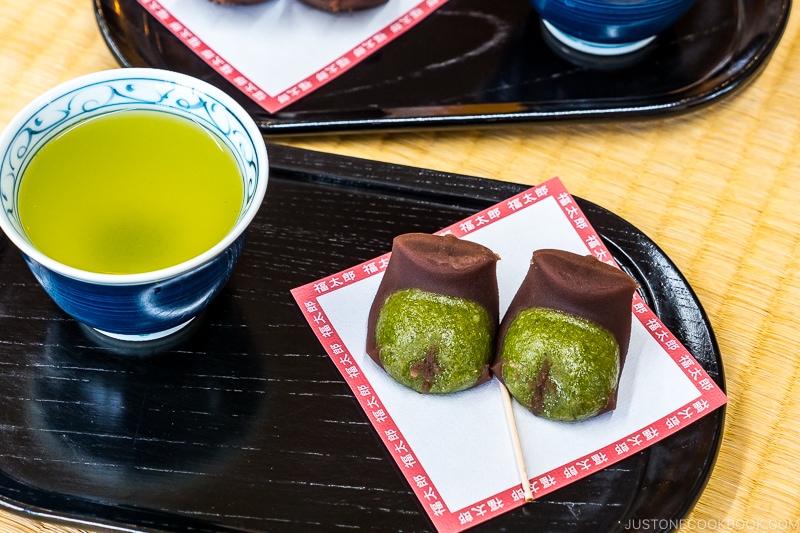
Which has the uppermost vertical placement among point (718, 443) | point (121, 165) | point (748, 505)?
point (121, 165)

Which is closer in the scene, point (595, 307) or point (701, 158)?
point (595, 307)

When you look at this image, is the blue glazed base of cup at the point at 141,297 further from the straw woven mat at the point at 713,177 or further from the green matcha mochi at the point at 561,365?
the straw woven mat at the point at 713,177

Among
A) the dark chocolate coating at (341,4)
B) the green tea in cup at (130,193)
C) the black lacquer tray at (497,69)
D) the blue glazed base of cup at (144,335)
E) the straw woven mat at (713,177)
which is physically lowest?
the straw woven mat at (713,177)

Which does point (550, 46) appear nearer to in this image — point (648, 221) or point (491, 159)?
point (491, 159)

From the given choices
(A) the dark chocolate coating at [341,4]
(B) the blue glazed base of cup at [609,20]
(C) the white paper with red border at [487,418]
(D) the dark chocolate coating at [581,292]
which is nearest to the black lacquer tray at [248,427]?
(C) the white paper with red border at [487,418]

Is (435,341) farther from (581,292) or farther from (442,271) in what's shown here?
(581,292)

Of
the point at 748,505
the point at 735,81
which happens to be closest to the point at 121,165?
the point at 748,505

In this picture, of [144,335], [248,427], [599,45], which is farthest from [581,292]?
[599,45]
